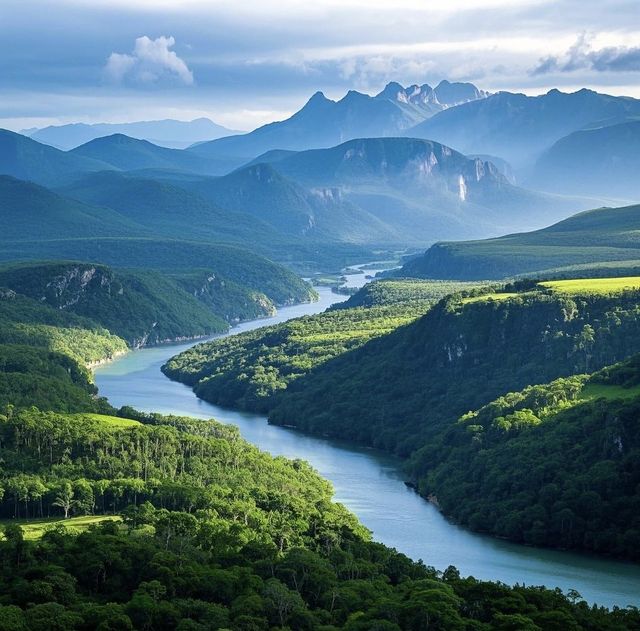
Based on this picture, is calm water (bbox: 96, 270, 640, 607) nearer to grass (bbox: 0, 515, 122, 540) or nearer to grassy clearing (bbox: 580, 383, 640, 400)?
grassy clearing (bbox: 580, 383, 640, 400)

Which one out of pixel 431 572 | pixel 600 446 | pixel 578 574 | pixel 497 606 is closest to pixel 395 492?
pixel 600 446

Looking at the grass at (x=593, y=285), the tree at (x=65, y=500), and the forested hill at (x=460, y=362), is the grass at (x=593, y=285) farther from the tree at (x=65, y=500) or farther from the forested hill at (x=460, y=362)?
the tree at (x=65, y=500)

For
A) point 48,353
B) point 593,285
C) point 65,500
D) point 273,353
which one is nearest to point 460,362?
point 593,285

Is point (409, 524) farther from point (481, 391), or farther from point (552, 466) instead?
point (481, 391)

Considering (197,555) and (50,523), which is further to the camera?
(50,523)

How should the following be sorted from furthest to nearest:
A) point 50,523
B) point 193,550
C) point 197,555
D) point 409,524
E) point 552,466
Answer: point 552,466 < point 409,524 < point 50,523 < point 193,550 < point 197,555

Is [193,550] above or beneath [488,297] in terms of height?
beneath

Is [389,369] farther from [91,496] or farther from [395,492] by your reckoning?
[91,496]

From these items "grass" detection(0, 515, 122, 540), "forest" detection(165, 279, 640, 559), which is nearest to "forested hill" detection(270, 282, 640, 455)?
"forest" detection(165, 279, 640, 559)
